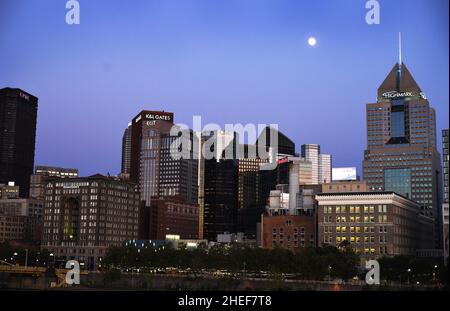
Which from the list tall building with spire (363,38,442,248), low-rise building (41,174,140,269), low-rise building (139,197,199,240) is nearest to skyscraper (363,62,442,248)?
tall building with spire (363,38,442,248)

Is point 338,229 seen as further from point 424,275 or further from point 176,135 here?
point 176,135

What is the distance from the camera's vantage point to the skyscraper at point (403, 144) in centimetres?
14888

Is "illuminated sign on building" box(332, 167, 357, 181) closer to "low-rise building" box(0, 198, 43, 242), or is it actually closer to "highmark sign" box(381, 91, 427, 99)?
"highmark sign" box(381, 91, 427, 99)

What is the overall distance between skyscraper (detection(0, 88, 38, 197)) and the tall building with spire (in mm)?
91443

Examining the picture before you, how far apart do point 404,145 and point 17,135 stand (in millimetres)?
→ 102911

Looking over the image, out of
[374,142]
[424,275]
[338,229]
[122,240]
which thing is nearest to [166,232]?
[122,240]

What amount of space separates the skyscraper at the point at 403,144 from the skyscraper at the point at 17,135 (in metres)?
91.4

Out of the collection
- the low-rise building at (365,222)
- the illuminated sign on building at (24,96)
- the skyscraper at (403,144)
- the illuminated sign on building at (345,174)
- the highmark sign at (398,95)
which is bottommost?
the low-rise building at (365,222)

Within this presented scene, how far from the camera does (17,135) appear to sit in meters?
193

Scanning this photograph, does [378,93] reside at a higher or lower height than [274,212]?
higher

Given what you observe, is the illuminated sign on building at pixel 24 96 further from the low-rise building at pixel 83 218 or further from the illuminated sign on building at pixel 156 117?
the low-rise building at pixel 83 218

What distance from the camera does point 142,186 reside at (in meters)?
195

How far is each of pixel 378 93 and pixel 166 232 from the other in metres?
57.6

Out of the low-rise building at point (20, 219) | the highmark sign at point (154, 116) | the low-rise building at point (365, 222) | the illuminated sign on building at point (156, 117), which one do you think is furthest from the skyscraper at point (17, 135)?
the low-rise building at point (365, 222)
